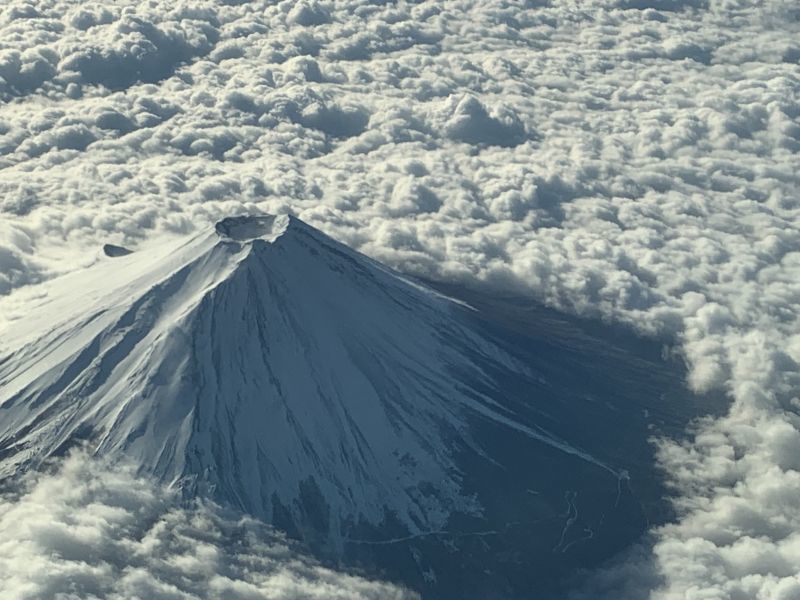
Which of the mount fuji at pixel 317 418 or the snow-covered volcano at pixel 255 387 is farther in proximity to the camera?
the snow-covered volcano at pixel 255 387

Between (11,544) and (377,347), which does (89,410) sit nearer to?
(11,544)

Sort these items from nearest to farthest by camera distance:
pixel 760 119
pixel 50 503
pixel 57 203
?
pixel 50 503, pixel 57 203, pixel 760 119

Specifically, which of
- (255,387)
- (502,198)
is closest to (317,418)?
(255,387)

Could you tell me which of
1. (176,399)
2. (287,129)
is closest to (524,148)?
(287,129)

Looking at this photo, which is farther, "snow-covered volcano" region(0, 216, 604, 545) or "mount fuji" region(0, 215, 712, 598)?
"snow-covered volcano" region(0, 216, 604, 545)
